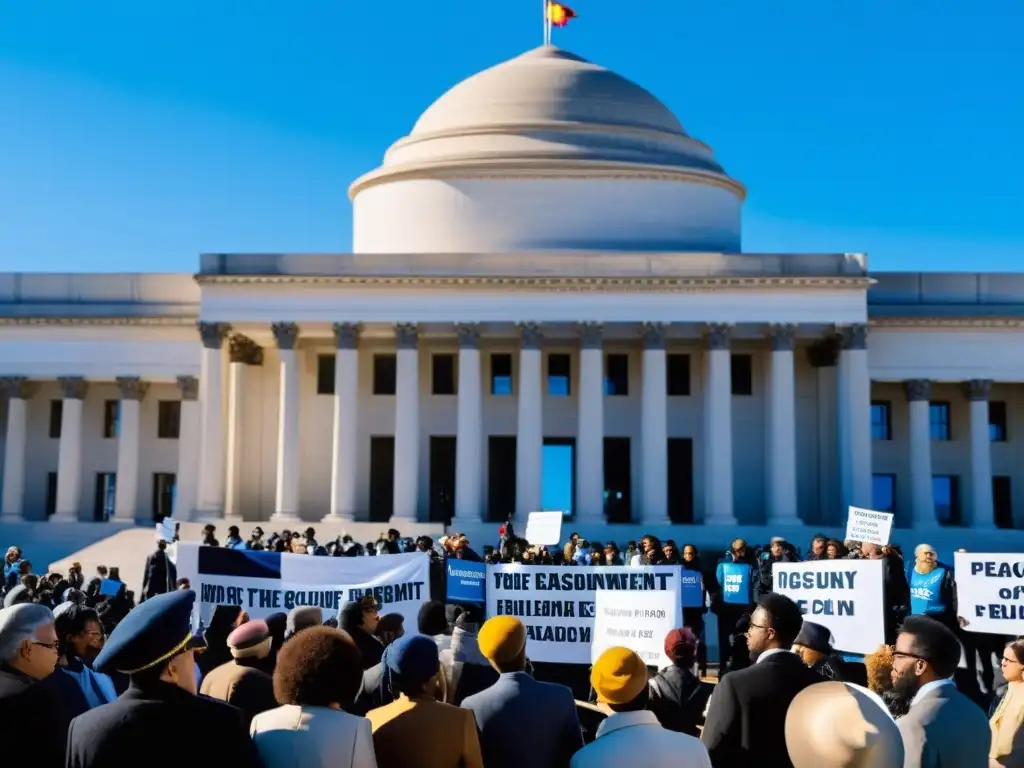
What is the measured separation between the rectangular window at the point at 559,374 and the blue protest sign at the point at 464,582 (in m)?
31.6

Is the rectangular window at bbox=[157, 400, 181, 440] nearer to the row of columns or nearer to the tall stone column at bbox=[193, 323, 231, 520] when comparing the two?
the row of columns

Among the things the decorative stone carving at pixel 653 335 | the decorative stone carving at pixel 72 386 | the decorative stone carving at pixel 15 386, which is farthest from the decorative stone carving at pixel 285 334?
the decorative stone carving at pixel 653 335

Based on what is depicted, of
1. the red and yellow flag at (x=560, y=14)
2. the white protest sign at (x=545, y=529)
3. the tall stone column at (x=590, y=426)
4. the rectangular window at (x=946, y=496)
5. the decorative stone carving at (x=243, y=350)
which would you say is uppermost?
the red and yellow flag at (x=560, y=14)

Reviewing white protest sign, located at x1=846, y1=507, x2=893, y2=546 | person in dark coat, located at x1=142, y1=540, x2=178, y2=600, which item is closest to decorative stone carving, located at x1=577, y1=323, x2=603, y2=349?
white protest sign, located at x1=846, y1=507, x2=893, y2=546

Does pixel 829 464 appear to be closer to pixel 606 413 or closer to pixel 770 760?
pixel 606 413

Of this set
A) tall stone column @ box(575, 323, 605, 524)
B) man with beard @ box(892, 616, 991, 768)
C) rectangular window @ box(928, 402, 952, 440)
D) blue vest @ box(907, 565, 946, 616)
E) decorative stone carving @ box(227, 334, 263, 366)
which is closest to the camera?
man with beard @ box(892, 616, 991, 768)

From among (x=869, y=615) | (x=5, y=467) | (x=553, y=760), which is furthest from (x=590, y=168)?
(x=553, y=760)

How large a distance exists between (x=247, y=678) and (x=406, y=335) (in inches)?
1476

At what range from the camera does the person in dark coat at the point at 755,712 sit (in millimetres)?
7125

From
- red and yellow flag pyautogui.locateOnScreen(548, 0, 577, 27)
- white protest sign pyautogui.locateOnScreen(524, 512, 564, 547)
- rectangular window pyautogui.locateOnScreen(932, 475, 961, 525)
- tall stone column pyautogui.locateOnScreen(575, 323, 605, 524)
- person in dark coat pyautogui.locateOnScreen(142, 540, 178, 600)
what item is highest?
red and yellow flag pyautogui.locateOnScreen(548, 0, 577, 27)

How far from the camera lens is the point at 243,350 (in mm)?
48438

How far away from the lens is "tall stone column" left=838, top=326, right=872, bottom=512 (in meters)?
45.2

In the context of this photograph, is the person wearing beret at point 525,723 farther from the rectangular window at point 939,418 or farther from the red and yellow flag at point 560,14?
the red and yellow flag at point 560,14

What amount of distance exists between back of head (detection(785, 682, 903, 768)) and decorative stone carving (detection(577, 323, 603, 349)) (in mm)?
39781
